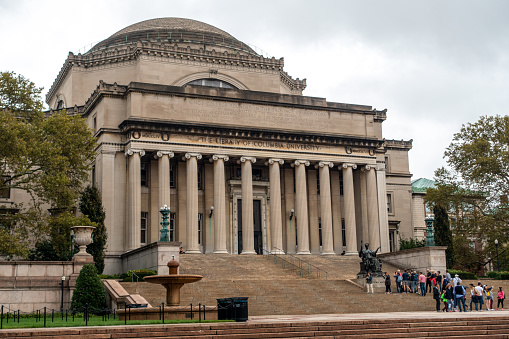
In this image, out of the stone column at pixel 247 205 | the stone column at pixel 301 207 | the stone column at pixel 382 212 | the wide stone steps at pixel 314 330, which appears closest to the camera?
the wide stone steps at pixel 314 330

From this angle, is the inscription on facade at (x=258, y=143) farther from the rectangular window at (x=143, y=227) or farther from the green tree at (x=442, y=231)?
the green tree at (x=442, y=231)

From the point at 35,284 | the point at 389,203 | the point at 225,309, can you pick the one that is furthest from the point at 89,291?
the point at 389,203

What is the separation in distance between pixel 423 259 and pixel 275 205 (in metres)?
12.5

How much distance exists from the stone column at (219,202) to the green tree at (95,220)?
9204mm

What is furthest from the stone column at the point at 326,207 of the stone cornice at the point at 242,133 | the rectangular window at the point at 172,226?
the rectangular window at the point at 172,226

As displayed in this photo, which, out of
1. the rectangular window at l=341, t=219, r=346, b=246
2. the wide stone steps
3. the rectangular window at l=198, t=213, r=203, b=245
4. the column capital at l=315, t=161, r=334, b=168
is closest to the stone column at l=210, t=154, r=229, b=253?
the rectangular window at l=198, t=213, r=203, b=245

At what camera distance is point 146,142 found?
152 feet

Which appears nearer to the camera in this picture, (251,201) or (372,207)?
(251,201)

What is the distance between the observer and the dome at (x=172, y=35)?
193 ft

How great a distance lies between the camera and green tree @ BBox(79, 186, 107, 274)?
39281 mm

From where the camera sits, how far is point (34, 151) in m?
36.2

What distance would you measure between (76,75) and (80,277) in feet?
98.6

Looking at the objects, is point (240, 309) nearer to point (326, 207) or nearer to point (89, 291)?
point (89, 291)

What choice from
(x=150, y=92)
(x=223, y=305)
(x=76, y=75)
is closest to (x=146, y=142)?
(x=150, y=92)
